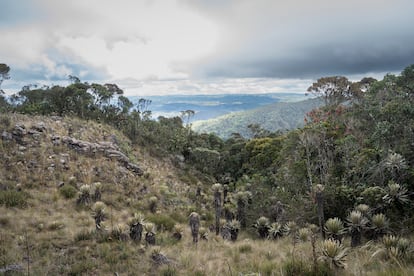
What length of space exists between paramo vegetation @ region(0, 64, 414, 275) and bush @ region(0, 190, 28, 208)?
29 mm

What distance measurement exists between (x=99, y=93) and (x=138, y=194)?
68.4 ft

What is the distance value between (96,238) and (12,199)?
3919 mm

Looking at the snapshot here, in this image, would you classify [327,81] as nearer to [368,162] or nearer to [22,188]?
[368,162]

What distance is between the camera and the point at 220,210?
12.0 meters

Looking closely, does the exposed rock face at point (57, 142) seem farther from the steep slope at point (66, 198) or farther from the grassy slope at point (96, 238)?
the grassy slope at point (96, 238)

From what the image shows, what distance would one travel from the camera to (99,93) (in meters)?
30.7

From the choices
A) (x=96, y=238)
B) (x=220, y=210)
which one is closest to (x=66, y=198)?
(x=96, y=238)

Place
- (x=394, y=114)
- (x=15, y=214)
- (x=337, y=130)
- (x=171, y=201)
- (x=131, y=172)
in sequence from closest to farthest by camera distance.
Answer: (x=15, y=214)
(x=394, y=114)
(x=171, y=201)
(x=131, y=172)
(x=337, y=130)

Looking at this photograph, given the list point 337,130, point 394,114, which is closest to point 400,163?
point 394,114

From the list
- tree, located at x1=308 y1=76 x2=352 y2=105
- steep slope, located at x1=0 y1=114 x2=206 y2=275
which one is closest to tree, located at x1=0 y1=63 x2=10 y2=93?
steep slope, located at x1=0 y1=114 x2=206 y2=275

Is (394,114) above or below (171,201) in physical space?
above

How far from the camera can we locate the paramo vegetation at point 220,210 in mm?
5867

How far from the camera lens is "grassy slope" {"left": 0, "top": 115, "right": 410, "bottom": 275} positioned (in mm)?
5754

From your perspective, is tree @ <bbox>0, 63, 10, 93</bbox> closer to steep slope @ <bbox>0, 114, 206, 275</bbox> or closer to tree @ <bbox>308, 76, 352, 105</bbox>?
steep slope @ <bbox>0, 114, 206, 275</bbox>
